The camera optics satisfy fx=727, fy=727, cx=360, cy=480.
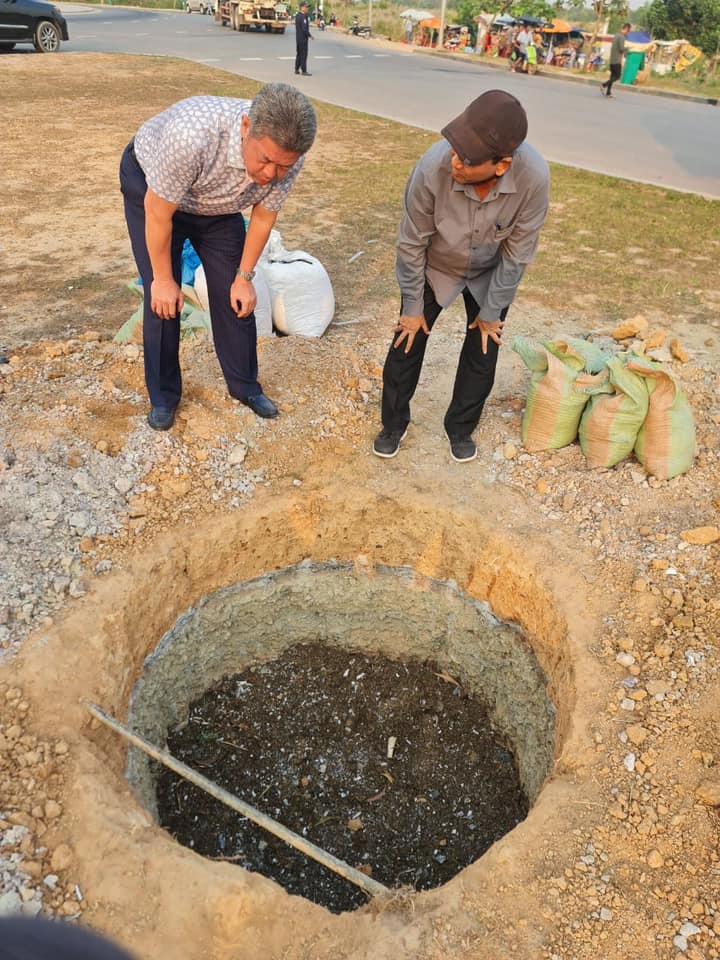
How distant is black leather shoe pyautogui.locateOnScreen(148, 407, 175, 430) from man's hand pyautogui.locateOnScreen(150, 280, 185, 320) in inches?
23.4

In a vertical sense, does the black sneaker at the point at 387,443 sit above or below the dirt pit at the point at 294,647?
above

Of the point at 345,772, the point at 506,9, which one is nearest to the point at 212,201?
the point at 345,772

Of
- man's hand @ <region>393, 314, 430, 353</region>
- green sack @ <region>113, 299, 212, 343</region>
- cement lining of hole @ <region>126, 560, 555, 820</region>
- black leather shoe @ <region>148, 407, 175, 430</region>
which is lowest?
cement lining of hole @ <region>126, 560, 555, 820</region>

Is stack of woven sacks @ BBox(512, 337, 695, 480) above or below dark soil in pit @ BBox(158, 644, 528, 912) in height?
above

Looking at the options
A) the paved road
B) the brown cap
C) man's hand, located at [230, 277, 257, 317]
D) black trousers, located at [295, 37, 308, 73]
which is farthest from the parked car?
the brown cap

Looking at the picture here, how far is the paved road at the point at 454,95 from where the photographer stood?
9.59 m

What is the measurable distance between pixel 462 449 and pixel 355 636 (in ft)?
3.56

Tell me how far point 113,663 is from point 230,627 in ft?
2.52

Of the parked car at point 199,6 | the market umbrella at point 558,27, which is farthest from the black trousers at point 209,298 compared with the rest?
the parked car at point 199,6

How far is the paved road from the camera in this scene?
959 centimetres

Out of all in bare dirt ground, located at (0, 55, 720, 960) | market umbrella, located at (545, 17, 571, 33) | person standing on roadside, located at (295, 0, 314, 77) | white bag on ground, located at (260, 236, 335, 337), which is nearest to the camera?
bare dirt ground, located at (0, 55, 720, 960)

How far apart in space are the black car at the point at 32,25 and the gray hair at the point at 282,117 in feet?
46.2

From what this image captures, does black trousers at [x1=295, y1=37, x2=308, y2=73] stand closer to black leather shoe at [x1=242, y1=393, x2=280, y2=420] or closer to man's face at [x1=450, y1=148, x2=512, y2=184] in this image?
black leather shoe at [x1=242, y1=393, x2=280, y2=420]

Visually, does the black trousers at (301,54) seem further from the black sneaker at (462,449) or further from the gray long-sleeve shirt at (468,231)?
the gray long-sleeve shirt at (468,231)
